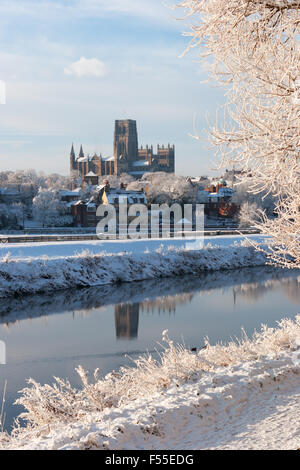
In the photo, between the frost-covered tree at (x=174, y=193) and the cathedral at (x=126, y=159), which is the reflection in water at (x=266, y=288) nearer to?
the frost-covered tree at (x=174, y=193)

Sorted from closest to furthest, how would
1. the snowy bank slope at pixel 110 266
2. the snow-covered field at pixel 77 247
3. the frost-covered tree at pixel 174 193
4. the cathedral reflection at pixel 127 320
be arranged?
1. the cathedral reflection at pixel 127 320
2. the snowy bank slope at pixel 110 266
3. the snow-covered field at pixel 77 247
4. the frost-covered tree at pixel 174 193

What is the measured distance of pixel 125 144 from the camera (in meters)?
138

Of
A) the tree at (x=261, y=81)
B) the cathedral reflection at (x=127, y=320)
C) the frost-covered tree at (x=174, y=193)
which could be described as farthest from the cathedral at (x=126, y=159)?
the tree at (x=261, y=81)

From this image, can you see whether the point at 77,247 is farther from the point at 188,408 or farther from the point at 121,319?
the point at 188,408

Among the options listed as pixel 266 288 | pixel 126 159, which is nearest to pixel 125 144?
pixel 126 159

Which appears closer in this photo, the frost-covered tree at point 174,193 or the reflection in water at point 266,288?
the reflection in water at point 266,288

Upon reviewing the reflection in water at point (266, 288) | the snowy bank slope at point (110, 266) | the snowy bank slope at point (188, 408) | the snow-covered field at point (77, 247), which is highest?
the snowy bank slope at point (188, 408)

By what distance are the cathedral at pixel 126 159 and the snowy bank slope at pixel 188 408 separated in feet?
384

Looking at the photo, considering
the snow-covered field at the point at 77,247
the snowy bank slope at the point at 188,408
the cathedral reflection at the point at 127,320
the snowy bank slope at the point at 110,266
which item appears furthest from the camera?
the snow-covered field at the point at 77,247

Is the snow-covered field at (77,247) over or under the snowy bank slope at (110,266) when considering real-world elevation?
over

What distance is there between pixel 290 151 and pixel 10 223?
5125 cm

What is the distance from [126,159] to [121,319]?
379 feet

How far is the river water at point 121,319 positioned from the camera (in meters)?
11.8
